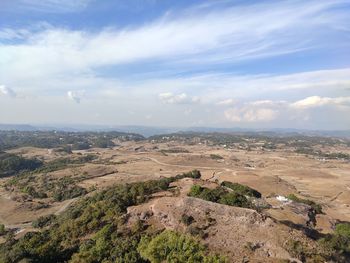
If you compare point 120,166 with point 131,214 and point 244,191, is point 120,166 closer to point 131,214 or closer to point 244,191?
point 244,191

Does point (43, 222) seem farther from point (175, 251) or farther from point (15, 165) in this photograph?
point (15, 165)

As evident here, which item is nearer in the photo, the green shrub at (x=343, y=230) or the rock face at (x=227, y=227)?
the rock face at (x=227, y=227)

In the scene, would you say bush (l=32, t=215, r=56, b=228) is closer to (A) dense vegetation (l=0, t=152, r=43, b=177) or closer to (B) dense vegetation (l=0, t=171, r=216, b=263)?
(B) dense vegetation (l=0, t=171, r=216, b=263)

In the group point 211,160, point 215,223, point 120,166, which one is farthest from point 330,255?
point 211,160

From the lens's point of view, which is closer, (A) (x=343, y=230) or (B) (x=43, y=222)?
(A) (x=343, y=230)

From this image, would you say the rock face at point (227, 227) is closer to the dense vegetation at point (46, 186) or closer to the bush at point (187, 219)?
the bush at point (187, 219)

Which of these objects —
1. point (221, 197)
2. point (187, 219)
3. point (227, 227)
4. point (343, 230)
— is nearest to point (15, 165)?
point (221, 197)

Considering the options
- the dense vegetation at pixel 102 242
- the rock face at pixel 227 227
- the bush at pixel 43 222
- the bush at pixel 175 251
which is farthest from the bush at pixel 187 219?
the bush at pixel 43 222
